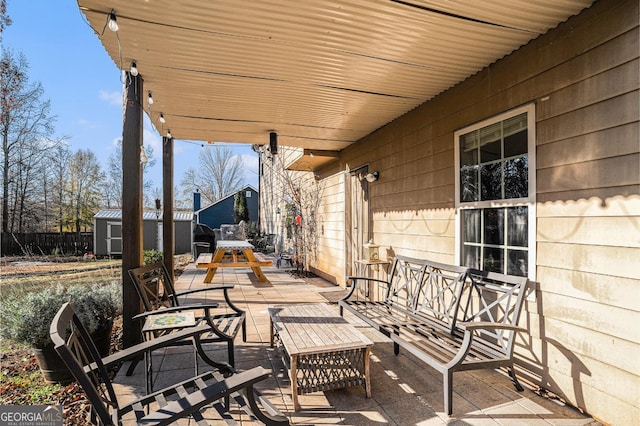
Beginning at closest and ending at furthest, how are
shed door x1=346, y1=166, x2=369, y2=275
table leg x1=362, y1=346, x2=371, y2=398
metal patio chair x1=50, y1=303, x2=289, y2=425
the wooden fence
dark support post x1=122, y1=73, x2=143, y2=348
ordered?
metal patio chair x1=50, y1=303, x2=289, y2=425 → table leg x1=362, y1=346, x2=371, y2=398 → dark support post x1=122, y1=73, x2=143, y2=348 → shed door x1=346, y1=166, x2=369, y2=275 → the wooden fence

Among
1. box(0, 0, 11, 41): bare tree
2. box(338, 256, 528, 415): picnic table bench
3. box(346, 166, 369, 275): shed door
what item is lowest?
box(338, 256, 528, 415): picnic table bench

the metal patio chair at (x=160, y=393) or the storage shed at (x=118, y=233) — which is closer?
the metal patio chair at (x=160, y=393)

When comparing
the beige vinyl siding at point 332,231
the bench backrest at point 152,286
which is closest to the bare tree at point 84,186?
the beige vinyl siding at point 332,231

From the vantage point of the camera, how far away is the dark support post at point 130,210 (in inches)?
121

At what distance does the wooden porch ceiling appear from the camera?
88.3 inches

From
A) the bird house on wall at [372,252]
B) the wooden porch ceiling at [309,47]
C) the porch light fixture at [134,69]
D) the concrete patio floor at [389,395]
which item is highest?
the wooden porch ceiling at [309,47]

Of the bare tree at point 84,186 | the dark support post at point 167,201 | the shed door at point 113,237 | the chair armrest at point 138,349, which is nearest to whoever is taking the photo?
the chair armrest at point 138,349

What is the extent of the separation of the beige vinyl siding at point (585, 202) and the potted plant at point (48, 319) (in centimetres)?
372

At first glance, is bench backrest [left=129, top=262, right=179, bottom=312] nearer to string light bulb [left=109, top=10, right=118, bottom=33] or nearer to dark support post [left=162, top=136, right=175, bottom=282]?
string light bulb [left=109, top=10, right=118, bottom=33]

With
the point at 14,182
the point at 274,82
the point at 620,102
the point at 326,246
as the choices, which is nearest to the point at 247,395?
the point at 620,102

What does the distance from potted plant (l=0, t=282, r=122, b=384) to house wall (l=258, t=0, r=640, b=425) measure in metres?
3.72

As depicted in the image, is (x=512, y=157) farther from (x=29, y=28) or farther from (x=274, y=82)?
(x=29, y=28)

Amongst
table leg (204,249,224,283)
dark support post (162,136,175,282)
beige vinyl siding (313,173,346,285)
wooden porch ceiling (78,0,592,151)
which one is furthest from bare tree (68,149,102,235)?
wooden porch ceiling (78,0,592,151)

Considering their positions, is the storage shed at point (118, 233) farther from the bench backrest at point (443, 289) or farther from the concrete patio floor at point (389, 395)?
the bench backrest at point (443, 289)
